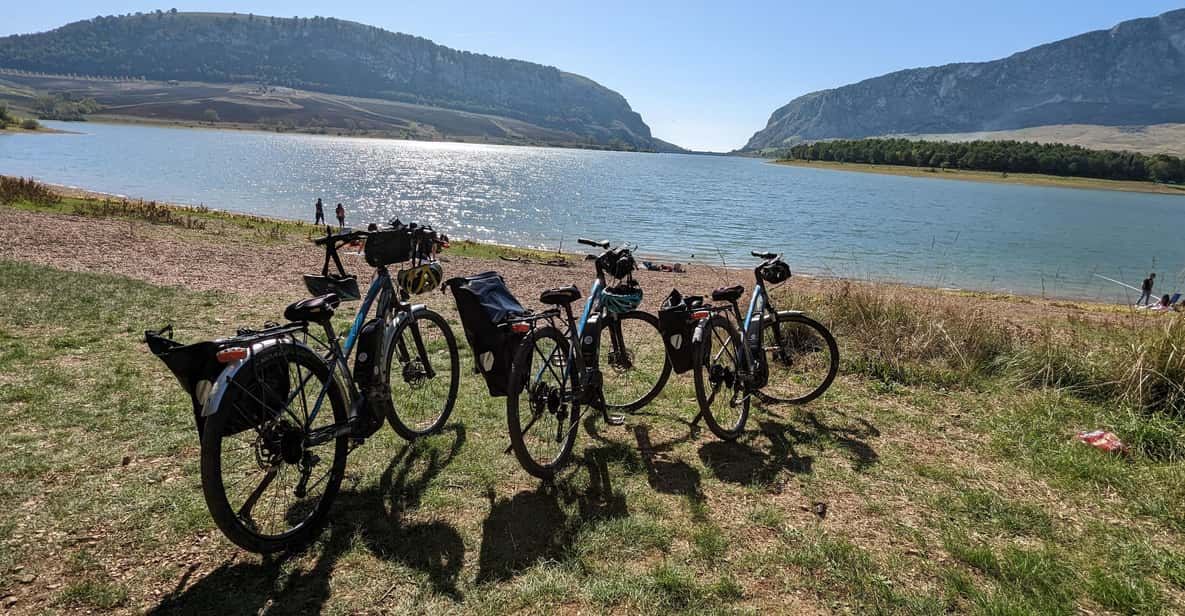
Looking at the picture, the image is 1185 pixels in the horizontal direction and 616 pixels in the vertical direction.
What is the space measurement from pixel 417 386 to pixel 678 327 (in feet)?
8.08

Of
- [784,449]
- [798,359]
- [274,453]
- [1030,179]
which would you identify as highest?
[1030,179]

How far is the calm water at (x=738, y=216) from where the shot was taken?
114ft

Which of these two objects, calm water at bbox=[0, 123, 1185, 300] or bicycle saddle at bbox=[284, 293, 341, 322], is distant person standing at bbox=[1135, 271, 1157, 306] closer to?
calm water at bbox=[0, 123, 1185, 300]

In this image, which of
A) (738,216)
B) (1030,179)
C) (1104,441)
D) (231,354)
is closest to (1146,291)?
(1104,441)

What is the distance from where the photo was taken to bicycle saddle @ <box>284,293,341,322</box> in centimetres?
379

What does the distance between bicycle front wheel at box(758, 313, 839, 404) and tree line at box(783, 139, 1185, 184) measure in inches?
6720

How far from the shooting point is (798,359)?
782 centimetres

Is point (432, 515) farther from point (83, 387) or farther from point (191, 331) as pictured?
point (191, 331)

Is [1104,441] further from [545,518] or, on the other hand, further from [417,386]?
[417,386]

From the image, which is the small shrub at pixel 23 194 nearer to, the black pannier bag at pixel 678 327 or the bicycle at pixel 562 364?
the bicycle at pixel 562 364

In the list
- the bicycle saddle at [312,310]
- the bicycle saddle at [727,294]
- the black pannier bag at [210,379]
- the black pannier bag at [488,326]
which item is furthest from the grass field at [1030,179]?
the black pannier bag at [210,379]

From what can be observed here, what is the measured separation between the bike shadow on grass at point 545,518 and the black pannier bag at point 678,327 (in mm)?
1253

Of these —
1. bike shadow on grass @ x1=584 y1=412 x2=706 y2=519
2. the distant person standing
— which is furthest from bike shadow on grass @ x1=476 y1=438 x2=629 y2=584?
the distant person standing

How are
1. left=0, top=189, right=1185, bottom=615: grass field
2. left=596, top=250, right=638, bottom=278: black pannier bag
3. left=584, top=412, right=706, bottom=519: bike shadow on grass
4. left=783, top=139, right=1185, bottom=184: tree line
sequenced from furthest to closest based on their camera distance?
left=783, top=139, right=1185, bottom=184: tree line < left=596, top=250, right=638, bottom=278: black pannier bag < left=584, top=412, right=706, bottom=519: bike shadow on grass < left=0, top=189, right=1185, bottom=615: grass field
